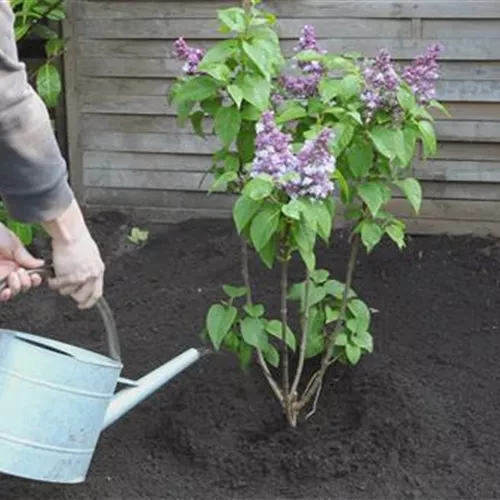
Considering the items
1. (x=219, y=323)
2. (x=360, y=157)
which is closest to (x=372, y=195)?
(x=360, y=157)

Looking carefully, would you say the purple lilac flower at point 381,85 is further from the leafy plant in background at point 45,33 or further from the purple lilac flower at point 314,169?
the leafy plant in background at point 45,33

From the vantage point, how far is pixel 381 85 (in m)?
3.20

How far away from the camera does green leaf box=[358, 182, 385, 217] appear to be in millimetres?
3271

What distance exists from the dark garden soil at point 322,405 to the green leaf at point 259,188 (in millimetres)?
888

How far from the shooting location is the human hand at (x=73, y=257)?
8.45 ft

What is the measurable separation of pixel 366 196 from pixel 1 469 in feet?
3.81

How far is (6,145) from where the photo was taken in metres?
2.37

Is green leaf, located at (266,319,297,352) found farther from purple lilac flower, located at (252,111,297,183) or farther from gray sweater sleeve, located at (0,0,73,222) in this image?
gray sweater sleeve, located at (0,0,73,222)

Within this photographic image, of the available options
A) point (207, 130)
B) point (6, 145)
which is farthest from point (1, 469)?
point (207, 130)

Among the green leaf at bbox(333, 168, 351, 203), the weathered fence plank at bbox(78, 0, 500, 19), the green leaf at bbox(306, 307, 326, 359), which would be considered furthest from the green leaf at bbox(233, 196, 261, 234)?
the weathered fence plank at bbox(78, 0, 500, 19)

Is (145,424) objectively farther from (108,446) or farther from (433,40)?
(433,40)

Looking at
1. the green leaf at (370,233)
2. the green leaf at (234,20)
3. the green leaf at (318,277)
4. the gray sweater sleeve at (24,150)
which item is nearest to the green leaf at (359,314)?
the green leaf at (318,277)

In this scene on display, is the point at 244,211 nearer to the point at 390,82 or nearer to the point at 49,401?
the point at 390,82

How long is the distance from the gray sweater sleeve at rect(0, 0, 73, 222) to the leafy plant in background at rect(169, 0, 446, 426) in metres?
0.66
